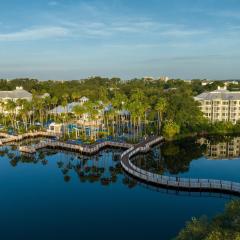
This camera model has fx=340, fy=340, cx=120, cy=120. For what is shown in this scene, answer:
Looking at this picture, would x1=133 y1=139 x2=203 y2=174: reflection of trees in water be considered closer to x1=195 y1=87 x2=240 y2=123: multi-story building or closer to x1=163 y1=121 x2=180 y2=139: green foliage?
→ x1=163 y1=121 x2=180 y2=139: green foliage

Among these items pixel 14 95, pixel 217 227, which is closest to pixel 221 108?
pixel 14 95

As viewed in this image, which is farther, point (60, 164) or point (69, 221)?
point (60, 164)

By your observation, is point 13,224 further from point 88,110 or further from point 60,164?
point 88,110

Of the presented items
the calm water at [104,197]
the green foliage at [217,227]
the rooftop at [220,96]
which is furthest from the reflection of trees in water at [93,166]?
the rooftop at [220,96]

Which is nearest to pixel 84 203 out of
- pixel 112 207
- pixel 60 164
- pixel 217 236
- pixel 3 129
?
pixel 112 207

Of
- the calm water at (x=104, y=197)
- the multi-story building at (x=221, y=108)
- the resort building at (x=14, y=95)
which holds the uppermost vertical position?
the resort building at (x=14, y=95)

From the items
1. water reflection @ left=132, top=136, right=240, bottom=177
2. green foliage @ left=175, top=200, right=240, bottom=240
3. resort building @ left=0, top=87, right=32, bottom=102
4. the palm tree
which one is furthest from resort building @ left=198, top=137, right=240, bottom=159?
resort building @ left=0, top=87, right=32, bottom=102

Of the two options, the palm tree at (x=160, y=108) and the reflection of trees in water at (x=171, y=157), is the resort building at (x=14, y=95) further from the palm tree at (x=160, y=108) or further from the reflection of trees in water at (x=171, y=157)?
the reflection of trees in water at (x=171, y=157)
